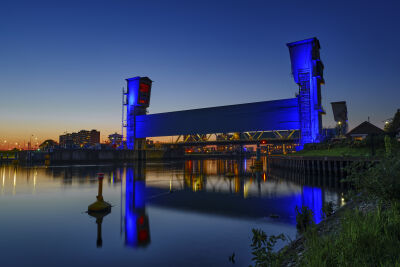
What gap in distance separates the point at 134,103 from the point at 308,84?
5863 centimetres

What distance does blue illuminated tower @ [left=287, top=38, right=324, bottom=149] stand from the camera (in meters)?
62.0

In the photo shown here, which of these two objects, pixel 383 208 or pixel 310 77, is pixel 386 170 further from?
pixel 310 77

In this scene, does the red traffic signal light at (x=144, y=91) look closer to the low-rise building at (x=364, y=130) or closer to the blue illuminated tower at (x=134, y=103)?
the blue illuminated tower at (x=134, y=103)

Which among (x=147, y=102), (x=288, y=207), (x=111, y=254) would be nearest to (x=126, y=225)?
(x=111, y=254)

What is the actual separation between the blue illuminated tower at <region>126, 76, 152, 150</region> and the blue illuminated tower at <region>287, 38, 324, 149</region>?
51.8 m

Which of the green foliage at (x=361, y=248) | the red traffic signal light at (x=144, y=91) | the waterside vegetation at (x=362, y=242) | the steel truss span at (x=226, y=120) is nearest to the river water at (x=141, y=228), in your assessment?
the waterside vegetation at (x=362, y=242)

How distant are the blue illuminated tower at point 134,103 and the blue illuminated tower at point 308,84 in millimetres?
51760

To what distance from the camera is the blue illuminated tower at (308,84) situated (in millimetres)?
62031

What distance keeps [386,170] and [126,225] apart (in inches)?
354

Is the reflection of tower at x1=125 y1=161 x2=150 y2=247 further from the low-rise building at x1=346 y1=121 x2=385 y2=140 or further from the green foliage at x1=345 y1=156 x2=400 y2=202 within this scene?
the low-rise building at x1=346 y1=121 x2=385 y2=140

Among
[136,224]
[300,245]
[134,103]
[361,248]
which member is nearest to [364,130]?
[136,224]

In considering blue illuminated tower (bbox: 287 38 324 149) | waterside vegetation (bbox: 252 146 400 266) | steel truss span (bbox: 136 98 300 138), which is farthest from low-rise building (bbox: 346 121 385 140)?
waterside vegetation (bbox: 252 146 400 266)

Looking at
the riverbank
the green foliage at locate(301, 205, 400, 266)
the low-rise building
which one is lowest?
the riverbank

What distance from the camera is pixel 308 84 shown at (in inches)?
2504
